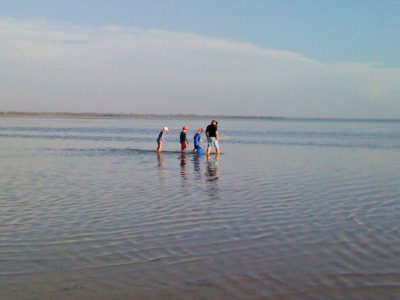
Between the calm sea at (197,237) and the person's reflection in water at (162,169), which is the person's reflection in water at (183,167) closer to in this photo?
the person's reflection in water at (162,169)

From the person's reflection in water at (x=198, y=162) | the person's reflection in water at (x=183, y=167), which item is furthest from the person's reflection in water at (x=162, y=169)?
the person's reflection in water at (x=198, y=162)

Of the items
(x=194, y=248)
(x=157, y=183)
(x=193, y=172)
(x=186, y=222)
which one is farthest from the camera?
(x=193, y=172)

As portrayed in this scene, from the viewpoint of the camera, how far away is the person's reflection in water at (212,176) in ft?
41.0

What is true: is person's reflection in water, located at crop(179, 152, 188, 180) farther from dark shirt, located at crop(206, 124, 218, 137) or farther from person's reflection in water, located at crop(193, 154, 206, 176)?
dark shirt, located at crop(206, 124, 218, 137)

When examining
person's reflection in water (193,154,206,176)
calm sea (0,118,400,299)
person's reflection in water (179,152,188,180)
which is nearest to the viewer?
calm sea (0,118,400,299)

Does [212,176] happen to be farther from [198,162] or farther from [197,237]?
[197,237]

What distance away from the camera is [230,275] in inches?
246

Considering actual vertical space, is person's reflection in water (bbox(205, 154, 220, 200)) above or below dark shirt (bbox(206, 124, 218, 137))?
below

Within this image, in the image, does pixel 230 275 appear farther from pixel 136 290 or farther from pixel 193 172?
pixel 193 172

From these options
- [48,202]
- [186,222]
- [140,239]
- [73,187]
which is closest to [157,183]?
[73,187]

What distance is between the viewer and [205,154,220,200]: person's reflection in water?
12495mm

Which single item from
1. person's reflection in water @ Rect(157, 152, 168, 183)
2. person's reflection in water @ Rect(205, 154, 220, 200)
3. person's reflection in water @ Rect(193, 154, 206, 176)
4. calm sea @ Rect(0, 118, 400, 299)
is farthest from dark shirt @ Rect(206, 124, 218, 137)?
calm sea @ Rect(0, 118, 400, 299)

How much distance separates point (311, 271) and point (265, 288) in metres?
0.87

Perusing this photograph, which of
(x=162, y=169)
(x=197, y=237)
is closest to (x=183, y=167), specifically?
(x=162, y=169)
